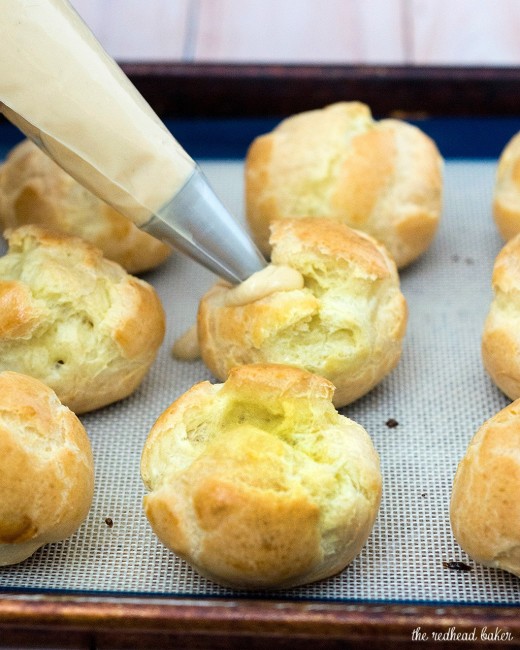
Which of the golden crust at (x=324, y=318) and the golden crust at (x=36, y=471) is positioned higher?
the golden crust at (x=36, y=471)

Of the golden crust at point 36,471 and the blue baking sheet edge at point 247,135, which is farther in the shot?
the blue baking sheet edge at point 247,135

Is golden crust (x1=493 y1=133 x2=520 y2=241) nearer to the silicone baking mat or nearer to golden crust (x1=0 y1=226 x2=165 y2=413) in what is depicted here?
the silicone baking mat

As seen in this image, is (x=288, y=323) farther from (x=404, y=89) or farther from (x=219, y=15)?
(x=219, y=15)

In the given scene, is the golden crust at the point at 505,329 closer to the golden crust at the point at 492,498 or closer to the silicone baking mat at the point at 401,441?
the silicone baking mat at the point at 401,441

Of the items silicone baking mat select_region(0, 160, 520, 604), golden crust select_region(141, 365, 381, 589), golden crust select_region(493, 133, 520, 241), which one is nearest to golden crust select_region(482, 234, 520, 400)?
silicone baking mat select_region(0, 160, 520, 604)

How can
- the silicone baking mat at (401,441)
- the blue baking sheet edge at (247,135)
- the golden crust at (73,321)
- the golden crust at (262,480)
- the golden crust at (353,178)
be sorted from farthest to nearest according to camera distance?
the blue baking sheet edge at (247,135)
the golden crust at (353,178)
the golden crust at (73,321)
the silicone baking mat at (401,441)
the golden crust at (262,480)

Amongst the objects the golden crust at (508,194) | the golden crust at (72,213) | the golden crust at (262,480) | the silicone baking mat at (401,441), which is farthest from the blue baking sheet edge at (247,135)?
the golden crust at (262,480)
